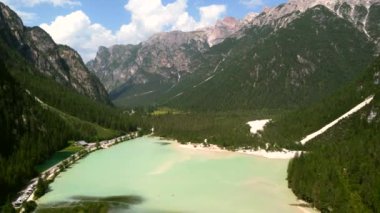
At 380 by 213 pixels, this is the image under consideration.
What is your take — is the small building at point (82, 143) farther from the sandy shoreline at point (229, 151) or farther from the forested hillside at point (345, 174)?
the forested hillside at point (345, 174)

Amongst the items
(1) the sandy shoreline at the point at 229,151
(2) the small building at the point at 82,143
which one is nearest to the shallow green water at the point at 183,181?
(1) the sandy shoreline at the point at 229,151

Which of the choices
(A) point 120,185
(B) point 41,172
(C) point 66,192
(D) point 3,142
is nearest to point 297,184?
(A) point 120,185

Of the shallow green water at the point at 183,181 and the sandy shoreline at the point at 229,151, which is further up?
the sandy shoreline at the point at 229,151

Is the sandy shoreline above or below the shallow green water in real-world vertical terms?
above

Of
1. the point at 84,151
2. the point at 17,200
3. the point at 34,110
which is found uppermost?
the point at 34,110

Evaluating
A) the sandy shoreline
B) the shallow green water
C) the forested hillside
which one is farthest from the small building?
the forested hillside

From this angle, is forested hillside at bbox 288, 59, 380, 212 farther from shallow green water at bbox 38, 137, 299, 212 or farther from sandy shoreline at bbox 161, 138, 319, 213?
sandy shoreline at bbox 161, 138, 319, 213

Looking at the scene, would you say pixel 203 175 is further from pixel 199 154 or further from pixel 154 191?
pixel 199 154

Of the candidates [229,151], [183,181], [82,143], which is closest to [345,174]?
[183,181]
